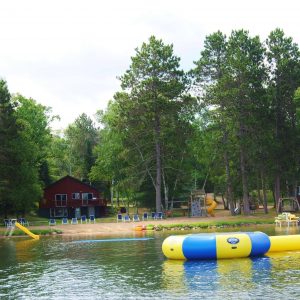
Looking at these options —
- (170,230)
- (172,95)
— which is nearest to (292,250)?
(170,230)

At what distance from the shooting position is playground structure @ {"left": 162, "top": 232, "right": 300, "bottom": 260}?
71.7 feet

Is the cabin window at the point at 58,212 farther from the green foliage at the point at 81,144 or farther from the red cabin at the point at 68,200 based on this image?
the green foliage at the point at 81,144

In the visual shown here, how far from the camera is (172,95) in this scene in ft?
188

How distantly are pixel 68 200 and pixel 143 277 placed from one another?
54592mm

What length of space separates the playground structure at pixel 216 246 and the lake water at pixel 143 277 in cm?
40

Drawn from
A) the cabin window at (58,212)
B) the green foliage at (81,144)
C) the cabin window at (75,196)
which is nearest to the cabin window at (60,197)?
the cabin window at (75,196)

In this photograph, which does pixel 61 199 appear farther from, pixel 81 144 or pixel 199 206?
pixel 81 144

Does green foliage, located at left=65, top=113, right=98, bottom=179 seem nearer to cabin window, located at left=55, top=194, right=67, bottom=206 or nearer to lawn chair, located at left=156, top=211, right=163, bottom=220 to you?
cabin window, located at left=55, top=194, right=67, bottom=206

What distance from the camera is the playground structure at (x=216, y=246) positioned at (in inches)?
861

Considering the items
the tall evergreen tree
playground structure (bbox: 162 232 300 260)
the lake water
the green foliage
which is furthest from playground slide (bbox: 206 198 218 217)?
playground structure (bbox: 162 232 300 260)

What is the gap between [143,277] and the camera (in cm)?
1856

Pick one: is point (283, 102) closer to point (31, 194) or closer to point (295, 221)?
point (295, 221)

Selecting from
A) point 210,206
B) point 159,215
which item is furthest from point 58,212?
point 210,206

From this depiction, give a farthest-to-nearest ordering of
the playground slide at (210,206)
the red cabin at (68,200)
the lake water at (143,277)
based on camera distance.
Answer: the red cabin at (68,200) → the playground slide at (210,206) → the lake water at (143,277)
